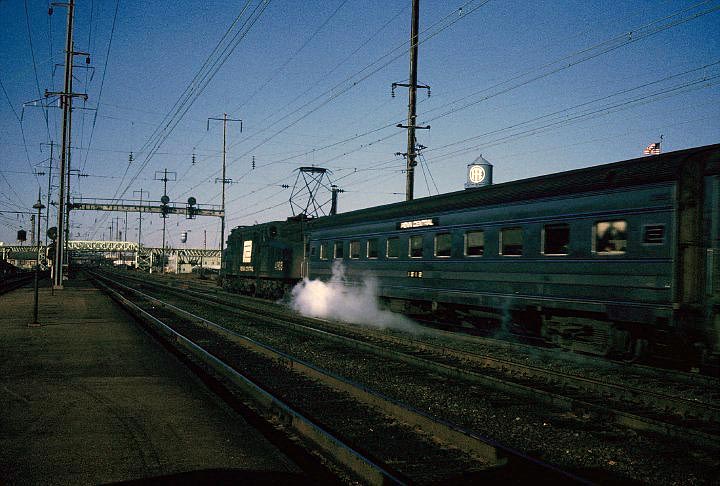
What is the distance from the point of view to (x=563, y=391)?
29.9 ft

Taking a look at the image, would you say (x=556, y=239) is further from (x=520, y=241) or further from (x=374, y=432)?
(x=374, y=432)

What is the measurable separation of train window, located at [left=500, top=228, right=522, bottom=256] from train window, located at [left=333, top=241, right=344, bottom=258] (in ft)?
26.3

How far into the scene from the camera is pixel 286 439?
6.78 metres

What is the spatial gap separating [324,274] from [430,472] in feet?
52.7

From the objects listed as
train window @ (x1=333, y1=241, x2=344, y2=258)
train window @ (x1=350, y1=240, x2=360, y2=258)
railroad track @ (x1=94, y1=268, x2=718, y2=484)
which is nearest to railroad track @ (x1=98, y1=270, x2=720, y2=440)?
railroad track @ (x1=94, y1=268, x2=718, y2=484)

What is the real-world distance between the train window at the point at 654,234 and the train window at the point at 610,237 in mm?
433

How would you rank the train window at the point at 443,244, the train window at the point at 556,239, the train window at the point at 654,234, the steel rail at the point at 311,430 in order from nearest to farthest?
1. the steel rail at the point at 311,430
2. the train window at the point at 654,234
3. the train window at the point at 556,239
4. the train window at the point at 443,244

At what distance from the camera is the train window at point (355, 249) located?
1914cm

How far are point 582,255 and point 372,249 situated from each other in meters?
8.02

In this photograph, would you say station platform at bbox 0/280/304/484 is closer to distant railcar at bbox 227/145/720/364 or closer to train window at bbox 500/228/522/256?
distant railcar at bbox 227/145/720/364

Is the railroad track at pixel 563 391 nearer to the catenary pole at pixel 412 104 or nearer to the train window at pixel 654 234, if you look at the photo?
the train window at pixel 654 234

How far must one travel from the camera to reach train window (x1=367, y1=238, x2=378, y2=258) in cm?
1812

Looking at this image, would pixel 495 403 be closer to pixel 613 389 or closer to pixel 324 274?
pixel 613 389

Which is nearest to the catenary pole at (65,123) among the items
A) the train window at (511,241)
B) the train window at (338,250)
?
the train window at (338,250)
